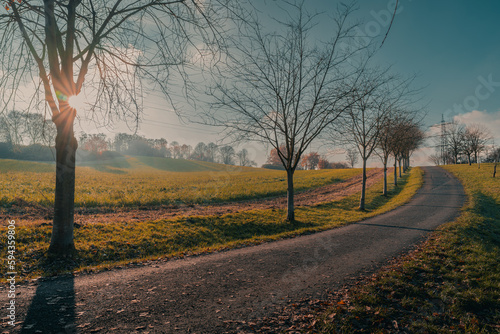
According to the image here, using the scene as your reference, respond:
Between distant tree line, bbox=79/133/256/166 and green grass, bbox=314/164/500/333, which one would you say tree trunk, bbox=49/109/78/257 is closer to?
green grass, bbox=314/164/500/333

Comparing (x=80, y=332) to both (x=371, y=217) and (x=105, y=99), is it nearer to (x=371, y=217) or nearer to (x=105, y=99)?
(x=105, y=99)

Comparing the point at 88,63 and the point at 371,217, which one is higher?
the point at 88,63

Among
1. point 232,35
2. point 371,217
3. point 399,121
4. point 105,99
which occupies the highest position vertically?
point 399,121

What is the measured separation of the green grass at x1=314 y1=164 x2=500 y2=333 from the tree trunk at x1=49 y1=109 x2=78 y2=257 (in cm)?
773

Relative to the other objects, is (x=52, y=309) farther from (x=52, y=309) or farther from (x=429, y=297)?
(x=429, y=297)

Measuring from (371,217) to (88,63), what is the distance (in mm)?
16745

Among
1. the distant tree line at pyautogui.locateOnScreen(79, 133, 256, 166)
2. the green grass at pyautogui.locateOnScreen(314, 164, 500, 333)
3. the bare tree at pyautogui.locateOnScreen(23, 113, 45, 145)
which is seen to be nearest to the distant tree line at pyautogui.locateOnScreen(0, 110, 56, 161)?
the bare tree at pyautogui.locateOnScreen(23, 113, 45, 145)

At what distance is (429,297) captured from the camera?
5309 millimetres

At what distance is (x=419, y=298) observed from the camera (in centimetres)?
523

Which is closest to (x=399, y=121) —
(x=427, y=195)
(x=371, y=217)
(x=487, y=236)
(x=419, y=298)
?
(x=427, y=195)

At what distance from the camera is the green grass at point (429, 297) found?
427 cm

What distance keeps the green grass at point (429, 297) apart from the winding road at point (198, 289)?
2.39 feet

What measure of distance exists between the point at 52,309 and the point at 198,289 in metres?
2.75

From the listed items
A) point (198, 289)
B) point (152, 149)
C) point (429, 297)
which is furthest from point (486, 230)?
point (152, 149)
